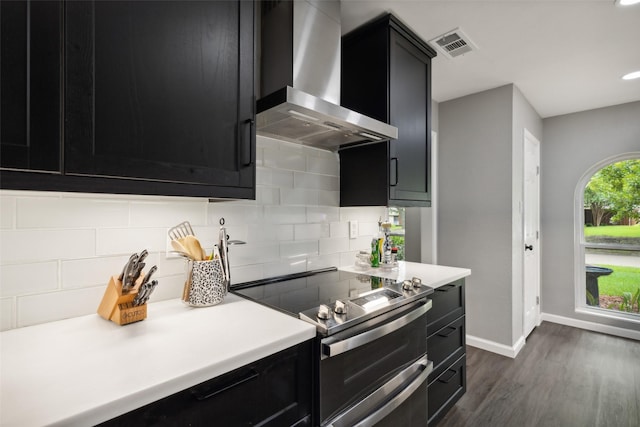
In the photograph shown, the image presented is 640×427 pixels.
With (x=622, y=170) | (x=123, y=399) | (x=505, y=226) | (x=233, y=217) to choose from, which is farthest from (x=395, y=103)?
(x=622, y=170)

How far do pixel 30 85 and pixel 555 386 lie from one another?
3.35 m

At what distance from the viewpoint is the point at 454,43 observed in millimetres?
2107

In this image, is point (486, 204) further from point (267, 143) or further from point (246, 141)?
point (246, 141)

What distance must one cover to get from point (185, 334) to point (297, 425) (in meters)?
0.44

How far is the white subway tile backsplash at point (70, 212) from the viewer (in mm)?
988

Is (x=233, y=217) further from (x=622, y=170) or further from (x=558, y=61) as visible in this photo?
(x=622, y=170)

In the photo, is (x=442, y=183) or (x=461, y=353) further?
(x=442, y=183)

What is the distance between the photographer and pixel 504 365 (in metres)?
2.66

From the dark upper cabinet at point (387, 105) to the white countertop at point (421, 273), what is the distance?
427 millimetres

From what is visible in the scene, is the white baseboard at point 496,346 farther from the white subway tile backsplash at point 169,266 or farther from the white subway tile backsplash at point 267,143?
the white subway tile backsplash at point 169,266

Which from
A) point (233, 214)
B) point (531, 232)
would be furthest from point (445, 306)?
point (531, 232)

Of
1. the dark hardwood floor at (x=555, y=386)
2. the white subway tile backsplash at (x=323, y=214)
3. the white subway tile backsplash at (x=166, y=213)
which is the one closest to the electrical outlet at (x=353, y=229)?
the white subway tile backsplash at (x=323, y=214)

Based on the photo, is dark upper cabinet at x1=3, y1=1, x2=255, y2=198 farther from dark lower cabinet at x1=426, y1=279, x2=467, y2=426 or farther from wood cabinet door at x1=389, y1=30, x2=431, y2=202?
dark lower cabinet at x1=426, y1=279, x2=467, y2=426

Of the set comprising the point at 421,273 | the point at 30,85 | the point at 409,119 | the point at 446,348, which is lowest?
the point at 446,348
